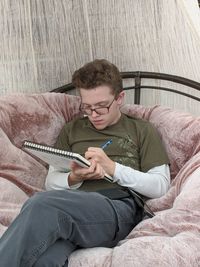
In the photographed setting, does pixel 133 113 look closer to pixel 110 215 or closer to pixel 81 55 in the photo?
pixel 81 55

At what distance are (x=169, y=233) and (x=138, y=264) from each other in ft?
0.65

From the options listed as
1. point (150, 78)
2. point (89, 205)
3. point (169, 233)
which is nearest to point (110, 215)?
point (89, 205)

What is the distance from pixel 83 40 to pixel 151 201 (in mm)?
927

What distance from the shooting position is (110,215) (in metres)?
→ 1.43

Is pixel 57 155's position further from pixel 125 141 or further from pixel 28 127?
pixel 28 127

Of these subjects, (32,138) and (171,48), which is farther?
(171,48)

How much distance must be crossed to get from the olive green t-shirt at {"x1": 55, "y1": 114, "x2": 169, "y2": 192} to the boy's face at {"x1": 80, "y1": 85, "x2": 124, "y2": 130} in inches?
2.2

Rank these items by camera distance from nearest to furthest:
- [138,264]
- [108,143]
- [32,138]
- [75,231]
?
1. [138,264]
2. [75,231]
3. [108,143]
4. [32,138]

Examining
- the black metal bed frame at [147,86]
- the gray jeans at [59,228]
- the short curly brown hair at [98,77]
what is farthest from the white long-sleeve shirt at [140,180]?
the black metal bed frame at [147,86]

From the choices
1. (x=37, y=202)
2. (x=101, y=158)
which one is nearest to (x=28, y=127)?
(x=101, y=158)

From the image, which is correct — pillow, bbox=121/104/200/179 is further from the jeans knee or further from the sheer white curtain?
the jeans knee

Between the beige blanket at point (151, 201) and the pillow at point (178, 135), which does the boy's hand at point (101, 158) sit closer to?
the beige blanket at point (151, 201)

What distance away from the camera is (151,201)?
1.68 metres

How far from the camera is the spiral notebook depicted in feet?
4.58
